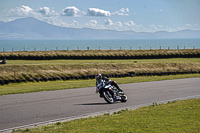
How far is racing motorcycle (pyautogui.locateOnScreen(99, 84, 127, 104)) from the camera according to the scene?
16391 millimetres

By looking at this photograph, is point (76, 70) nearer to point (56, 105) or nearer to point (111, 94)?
point (111, 94)

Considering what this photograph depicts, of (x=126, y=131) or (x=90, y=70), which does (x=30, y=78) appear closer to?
(x=90, y=70)

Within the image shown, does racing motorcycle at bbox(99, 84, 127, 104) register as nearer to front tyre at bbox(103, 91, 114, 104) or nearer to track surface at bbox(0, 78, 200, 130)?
front tyre at bbox(103, 91, 114, 104)

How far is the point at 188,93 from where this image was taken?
68.6 ft

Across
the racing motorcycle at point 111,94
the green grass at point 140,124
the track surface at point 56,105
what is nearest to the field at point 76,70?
the track surface at point 56,105

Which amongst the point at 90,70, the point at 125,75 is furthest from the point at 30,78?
the point at 125,75

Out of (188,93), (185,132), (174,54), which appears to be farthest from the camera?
(174,54)

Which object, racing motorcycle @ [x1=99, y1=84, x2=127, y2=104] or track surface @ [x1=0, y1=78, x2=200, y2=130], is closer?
track surface @ [x1=0, y1=78, x2=200, y2=130]

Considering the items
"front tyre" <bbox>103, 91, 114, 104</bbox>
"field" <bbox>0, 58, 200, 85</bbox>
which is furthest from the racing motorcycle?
"field" <bbox>0, 58, 200, 85</bbox>

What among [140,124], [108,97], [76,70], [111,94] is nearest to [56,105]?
[108,97]

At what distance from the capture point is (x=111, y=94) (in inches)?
663

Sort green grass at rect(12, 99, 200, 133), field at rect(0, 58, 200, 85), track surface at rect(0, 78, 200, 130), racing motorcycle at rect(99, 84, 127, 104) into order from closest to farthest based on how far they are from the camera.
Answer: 1. green grass at rect(12, 99, 200, 133)
2. track surface at rect(0, 78, 200, 130)
3. racing motorcycle at rect(99, 84, 127, 104)
4. field at rect(0, 58, 200, 85)

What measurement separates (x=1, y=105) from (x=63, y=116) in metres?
4.39

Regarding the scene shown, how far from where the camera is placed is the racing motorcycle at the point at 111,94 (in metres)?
16.4
